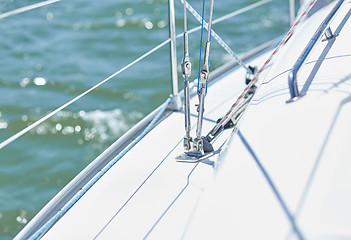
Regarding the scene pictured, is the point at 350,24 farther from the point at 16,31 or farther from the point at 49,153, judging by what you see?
the point at 16,31

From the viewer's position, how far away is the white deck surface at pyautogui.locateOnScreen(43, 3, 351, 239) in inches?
41.0

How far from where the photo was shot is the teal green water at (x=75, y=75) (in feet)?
10.6

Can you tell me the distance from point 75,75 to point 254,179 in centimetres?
333

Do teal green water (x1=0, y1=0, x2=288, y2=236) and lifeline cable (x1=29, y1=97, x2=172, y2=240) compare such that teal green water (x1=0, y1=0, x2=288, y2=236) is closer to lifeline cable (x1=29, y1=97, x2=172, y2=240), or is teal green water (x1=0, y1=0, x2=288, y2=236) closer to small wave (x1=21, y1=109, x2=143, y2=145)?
small wave (x1=21, y1=109, x2=143, y2=145)

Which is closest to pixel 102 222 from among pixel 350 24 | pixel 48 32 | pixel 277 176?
pixel 277 176

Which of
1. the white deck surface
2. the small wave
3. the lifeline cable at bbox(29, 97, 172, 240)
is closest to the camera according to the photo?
the white deck surface

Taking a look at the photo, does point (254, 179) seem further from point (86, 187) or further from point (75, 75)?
point (75, 75)

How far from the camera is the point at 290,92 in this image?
1.35 m

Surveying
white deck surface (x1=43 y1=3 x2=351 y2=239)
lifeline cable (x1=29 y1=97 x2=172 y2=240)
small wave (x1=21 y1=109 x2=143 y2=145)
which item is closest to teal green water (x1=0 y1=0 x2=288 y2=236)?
small wave (x1=21 y1=109 x2=143 y2=145)

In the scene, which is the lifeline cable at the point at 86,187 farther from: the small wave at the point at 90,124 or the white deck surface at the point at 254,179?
the small wave at the point at 90,124

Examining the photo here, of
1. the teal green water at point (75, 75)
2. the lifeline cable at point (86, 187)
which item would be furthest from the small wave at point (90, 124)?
the lifeline cable at point (86, 187)

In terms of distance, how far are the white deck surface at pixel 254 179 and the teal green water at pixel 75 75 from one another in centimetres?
148

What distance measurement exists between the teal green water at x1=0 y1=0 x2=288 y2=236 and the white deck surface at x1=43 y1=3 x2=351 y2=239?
1.48 m

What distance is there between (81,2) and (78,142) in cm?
258
